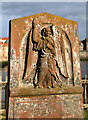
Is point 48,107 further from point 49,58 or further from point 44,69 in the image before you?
point 49,58

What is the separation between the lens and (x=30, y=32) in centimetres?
338

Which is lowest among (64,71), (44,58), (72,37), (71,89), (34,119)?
(34,119)

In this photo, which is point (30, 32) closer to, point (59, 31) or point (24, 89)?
point (59, 31)

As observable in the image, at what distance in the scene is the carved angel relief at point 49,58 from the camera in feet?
11.0

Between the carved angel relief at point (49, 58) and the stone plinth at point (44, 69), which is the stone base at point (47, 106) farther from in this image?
the carved angel relief at point (49, 58)

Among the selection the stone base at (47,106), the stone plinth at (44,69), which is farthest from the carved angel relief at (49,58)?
the stone base at (47,106)

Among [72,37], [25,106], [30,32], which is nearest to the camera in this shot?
[25,106]

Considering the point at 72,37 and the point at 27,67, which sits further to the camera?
the point at 72,37

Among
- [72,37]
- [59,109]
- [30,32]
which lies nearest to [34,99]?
[59,109]

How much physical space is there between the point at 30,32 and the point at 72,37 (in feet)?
3.19

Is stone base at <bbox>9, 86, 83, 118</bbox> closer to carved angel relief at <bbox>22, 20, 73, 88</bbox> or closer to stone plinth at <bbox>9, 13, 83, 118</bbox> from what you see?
stone plinth at <bbox>9, 13, 83, 118</bbox>

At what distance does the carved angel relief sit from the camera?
336 centimetres

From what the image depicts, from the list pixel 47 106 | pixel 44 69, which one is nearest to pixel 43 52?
pixel 44 69

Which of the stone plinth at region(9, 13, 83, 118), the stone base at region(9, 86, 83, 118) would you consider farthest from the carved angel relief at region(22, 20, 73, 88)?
the stone base at region(9, 86, 83, 118)
